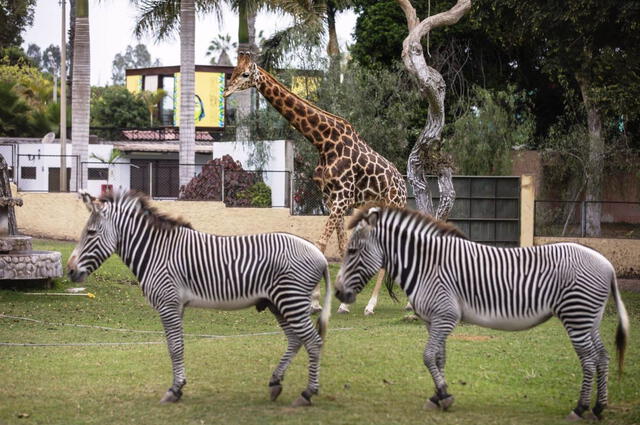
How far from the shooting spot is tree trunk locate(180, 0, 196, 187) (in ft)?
92.9

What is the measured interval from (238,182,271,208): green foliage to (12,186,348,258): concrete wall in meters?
0.83

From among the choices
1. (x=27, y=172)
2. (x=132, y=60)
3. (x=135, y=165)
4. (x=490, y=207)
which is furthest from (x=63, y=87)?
(x=132, y=60)

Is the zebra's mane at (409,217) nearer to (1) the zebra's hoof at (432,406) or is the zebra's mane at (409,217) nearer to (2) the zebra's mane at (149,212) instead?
(1) the zebra's hoof at (432,406)

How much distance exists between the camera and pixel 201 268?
29.1 feet

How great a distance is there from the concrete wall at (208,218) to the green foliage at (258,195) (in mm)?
835

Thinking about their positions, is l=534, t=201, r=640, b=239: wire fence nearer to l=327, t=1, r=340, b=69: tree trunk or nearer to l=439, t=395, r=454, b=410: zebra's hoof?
l=327, t=1, r=340, b=69: tree trunk

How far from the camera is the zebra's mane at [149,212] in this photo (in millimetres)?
9047

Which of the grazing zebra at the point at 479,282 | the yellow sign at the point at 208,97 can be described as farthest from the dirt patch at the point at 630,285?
the yellow sign at the point at 208,97

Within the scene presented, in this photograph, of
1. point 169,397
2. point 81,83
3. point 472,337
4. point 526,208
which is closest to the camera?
point 169,397

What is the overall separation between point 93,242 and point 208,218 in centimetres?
1636

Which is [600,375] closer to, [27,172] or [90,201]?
[90,201]

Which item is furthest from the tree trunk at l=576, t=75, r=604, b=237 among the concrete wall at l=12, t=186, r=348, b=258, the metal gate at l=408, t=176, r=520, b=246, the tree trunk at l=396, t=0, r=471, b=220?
the tree trunk at l=396, t=0, r=471, b=220

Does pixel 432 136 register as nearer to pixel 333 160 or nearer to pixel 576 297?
pixel 333 160

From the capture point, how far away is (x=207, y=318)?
50.1 ft
